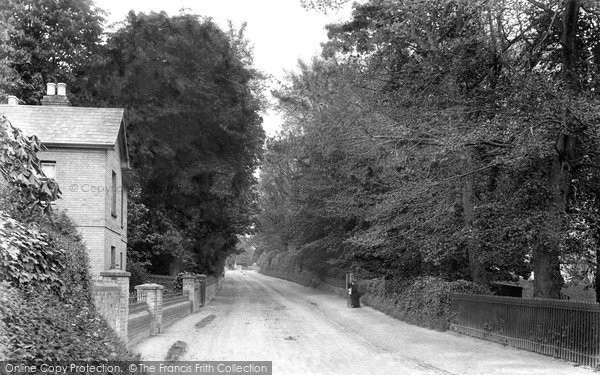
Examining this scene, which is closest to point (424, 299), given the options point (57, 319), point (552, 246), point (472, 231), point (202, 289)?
point (472, 231)

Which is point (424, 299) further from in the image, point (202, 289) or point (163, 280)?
point (163, 280)

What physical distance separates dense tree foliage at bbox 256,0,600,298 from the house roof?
8734mm

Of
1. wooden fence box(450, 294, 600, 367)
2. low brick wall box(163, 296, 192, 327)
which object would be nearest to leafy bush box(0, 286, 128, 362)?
wooden fence box(450, 294, 600, 367)

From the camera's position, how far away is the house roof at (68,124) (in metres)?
19.2

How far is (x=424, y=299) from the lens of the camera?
20.5 m

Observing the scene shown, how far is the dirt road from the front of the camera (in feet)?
38.3

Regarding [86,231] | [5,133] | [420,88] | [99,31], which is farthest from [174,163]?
[5,133]

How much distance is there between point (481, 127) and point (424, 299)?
27.7ft

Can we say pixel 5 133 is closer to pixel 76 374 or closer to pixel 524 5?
pixel 76 374

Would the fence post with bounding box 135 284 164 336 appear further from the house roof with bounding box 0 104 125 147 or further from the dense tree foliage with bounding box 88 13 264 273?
the dense tree foliage with bounding box 88 13 264 273

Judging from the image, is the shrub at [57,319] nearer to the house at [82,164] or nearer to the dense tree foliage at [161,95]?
the house at [82,164]

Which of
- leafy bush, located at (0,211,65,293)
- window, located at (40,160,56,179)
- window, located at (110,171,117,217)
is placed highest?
window, located at (40,160,56,179)

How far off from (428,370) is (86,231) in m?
12.8

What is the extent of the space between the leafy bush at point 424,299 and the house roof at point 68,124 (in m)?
12.5
